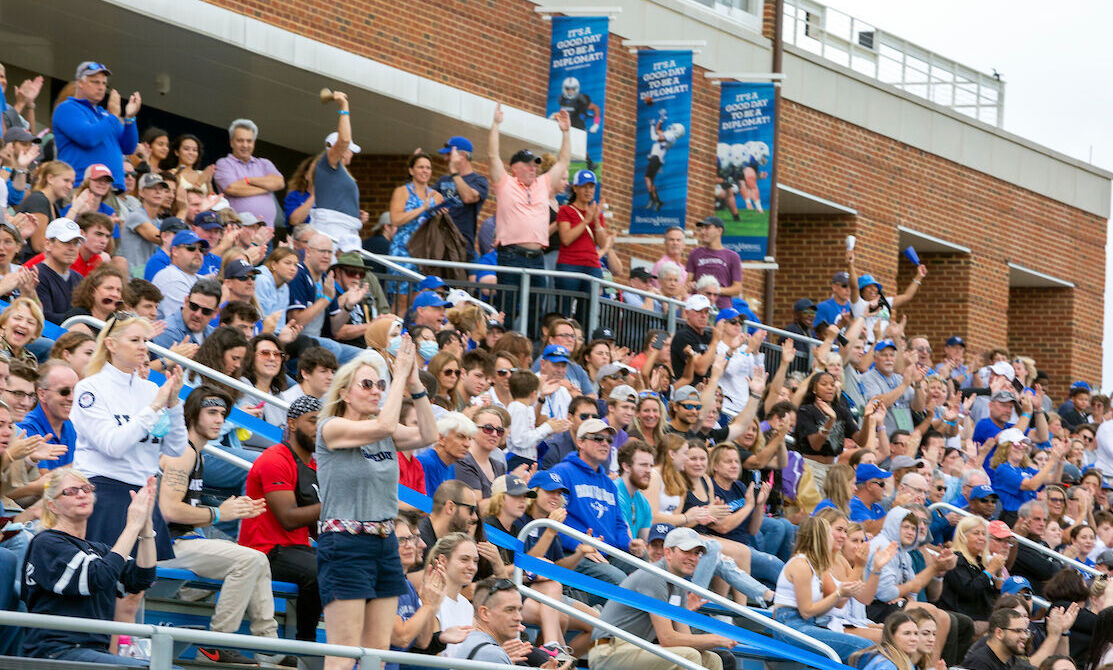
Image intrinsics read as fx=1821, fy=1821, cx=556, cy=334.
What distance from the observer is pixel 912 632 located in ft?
37.6

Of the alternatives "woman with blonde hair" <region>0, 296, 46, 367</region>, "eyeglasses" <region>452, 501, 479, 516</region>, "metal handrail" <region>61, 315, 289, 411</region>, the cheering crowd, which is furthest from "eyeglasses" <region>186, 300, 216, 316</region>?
"eyeglasses" <region>452, 501, 479, 516</region>

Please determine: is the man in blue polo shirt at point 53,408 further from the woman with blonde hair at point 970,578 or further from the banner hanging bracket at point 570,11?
the banner hanging bracket at point 570,11

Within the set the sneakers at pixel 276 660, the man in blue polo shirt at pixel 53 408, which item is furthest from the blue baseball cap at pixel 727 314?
the sneakers at pixel 276 660

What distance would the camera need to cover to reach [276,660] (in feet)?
24.8

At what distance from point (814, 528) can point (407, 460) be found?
9.82ft

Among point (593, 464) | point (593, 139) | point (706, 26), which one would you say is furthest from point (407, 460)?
point (706, 26)

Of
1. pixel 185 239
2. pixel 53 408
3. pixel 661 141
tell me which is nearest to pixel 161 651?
pixel 53 408

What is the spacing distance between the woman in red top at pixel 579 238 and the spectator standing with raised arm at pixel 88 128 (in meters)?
4.62

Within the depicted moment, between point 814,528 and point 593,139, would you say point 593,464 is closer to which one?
point 814,528

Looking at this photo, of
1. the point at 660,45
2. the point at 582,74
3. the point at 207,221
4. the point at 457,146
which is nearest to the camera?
the point at 207,221

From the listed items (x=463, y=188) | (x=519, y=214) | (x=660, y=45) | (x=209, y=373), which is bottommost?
(x=209, y=373)

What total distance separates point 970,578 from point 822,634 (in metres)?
2.65

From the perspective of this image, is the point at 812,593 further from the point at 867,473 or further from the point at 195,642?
the point at 195,642

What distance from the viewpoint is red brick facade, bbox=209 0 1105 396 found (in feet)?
68.5
